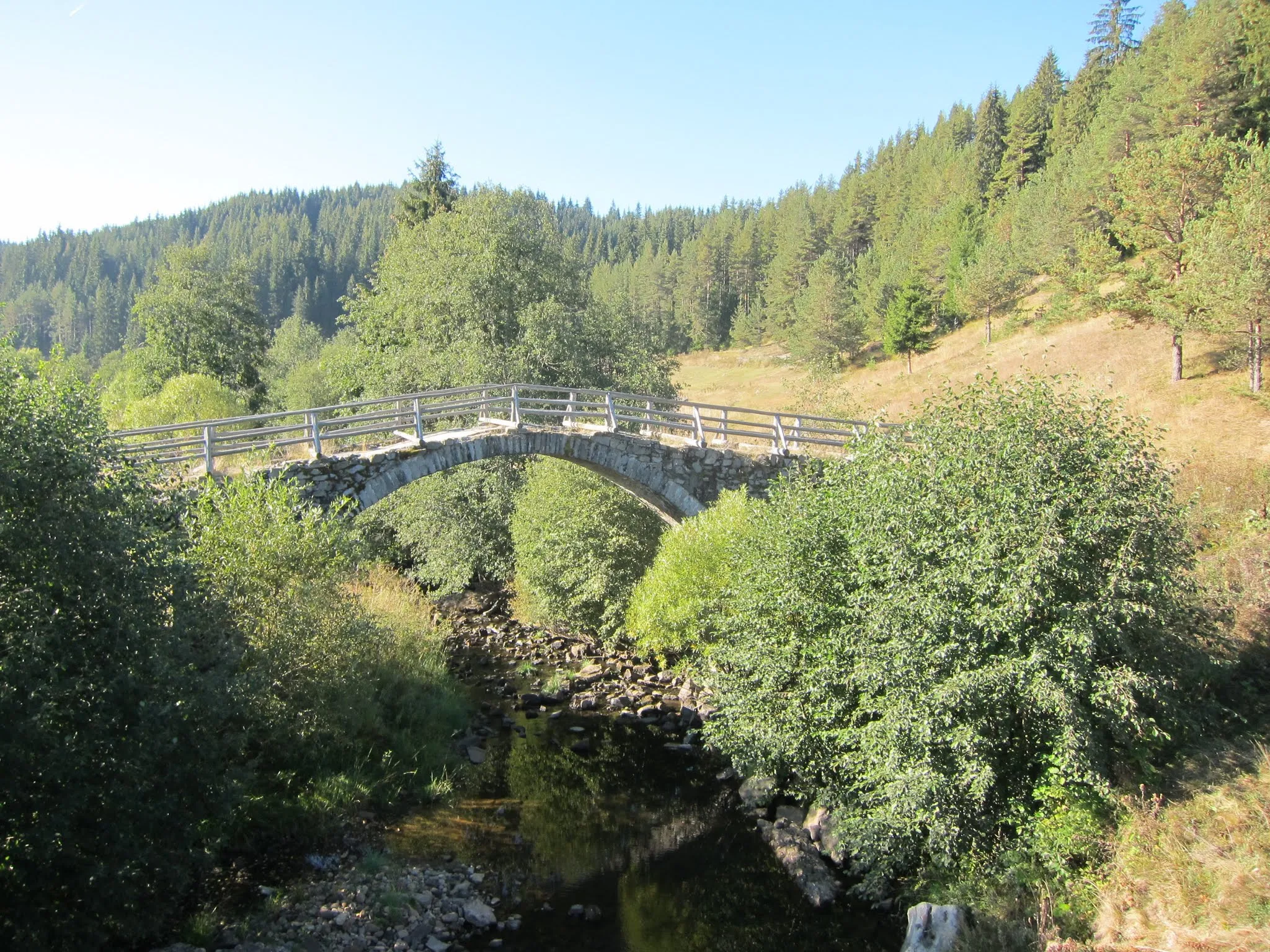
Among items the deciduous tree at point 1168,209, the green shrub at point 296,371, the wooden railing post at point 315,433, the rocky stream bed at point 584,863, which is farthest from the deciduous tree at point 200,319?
the deciduous tree at point 1168,209

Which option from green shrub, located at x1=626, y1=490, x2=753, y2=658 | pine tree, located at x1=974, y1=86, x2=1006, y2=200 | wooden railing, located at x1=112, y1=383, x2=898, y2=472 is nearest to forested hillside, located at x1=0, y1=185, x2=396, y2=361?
pine tree, located at x1=974, y1=86, x2=1006, y2=200

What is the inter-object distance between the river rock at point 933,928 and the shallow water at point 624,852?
120cm

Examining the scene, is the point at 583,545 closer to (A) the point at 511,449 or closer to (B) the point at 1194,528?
(A) the point at 511,449

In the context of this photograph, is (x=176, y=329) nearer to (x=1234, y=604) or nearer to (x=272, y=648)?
(x=272, y=648)

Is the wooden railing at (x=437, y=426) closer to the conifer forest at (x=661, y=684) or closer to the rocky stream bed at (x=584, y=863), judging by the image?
the conifer forest at (x=661, y=684)

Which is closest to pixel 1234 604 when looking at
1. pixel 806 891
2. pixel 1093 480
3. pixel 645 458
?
pixel 1093 480

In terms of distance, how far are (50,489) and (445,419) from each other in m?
20.0

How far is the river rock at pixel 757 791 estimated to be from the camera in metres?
16.9

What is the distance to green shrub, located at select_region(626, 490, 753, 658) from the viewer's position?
767 inches

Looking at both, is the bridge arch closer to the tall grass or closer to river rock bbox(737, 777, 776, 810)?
river rock bbox(737, 777, 776, 810)

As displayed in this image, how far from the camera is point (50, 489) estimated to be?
9.95 metres

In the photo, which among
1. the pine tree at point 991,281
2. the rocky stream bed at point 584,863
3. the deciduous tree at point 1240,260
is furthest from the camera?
the pine tree at point 991,281

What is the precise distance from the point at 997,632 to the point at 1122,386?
27087 millimetres

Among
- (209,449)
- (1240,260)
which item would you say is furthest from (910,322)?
(209,449)
